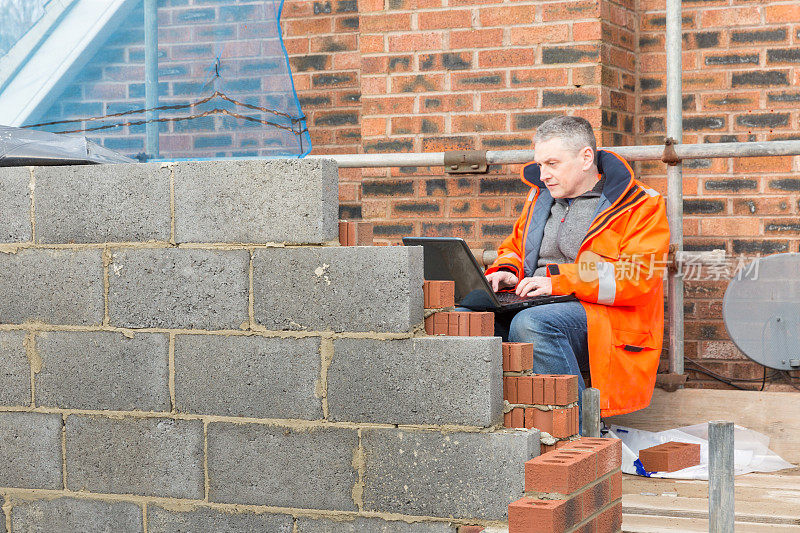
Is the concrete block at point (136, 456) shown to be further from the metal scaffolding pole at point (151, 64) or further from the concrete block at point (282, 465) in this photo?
the metal scaffolding pole at point (151, 64)

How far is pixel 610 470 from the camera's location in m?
3.39

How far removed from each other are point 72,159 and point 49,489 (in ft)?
3.87

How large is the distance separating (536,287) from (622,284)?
1.13 ft

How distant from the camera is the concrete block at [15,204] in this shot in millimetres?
3650

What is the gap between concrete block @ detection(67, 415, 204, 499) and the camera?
344 centimetres

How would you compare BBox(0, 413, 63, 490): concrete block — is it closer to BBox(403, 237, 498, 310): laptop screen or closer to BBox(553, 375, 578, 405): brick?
BBox(403, 237, 498, 310): laptop screen

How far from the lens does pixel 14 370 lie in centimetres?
365

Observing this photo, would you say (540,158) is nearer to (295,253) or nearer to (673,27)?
(673,27)

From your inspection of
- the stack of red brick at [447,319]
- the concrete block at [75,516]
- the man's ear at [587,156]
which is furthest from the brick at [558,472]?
the man's ear at [587,156]

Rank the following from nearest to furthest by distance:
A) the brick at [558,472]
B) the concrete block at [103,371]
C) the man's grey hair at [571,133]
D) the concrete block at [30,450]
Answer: the brick at [558,472] < the concrete block at [103,371] < the concrete block at [30,450] < the man's grey hair at [571,133]

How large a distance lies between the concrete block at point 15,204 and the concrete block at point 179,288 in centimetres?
39

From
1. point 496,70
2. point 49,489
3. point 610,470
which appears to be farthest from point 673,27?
point 49,489

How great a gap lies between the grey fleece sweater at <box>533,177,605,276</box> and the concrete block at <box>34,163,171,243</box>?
1.72m

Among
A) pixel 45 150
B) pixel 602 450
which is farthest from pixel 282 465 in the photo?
pixel 45 150
